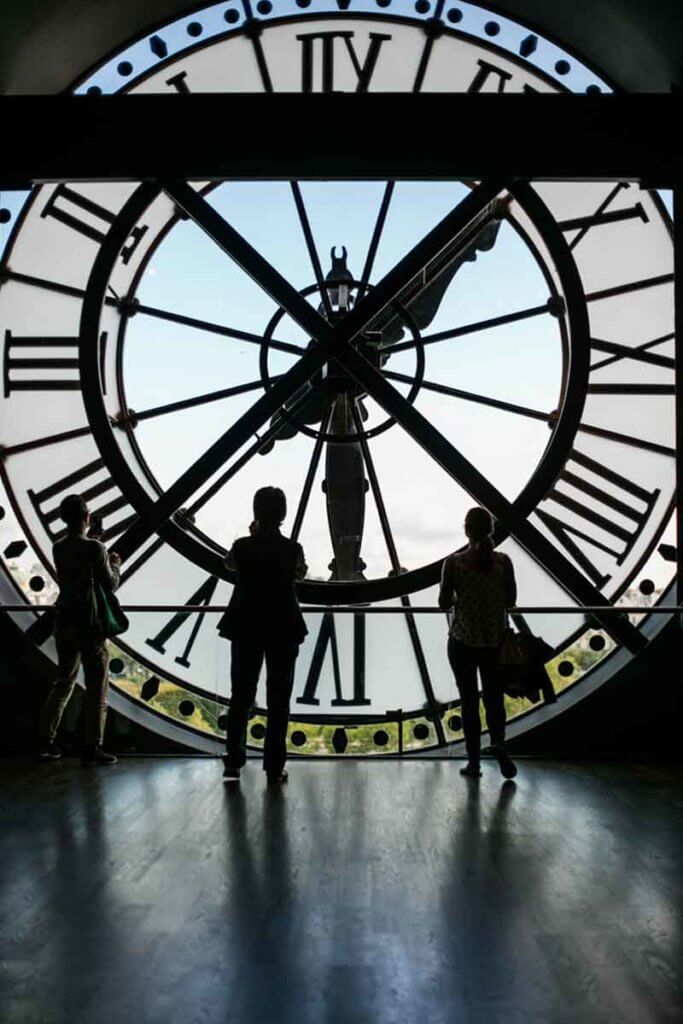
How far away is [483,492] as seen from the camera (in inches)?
161

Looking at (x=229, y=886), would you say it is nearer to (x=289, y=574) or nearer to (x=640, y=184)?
(x=289, y=574)

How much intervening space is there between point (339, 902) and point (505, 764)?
1.53 meters

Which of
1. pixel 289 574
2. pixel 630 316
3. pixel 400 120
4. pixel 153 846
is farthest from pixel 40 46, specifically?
pixel 153 846

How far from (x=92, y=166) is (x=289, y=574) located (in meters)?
1.79

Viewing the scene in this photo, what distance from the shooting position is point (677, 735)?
4086 millimetres

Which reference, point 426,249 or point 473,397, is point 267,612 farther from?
point 473,397

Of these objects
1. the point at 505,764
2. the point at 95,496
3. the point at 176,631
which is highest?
the point at 95,496

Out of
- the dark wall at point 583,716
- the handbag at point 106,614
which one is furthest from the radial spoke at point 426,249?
the dark wall at point 583,716

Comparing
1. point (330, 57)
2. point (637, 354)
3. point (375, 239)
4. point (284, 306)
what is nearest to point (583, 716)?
point (637, 354)

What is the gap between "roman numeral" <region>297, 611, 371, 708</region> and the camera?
13.1 ft

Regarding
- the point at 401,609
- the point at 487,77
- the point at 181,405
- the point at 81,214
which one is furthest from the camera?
the point at 181,405

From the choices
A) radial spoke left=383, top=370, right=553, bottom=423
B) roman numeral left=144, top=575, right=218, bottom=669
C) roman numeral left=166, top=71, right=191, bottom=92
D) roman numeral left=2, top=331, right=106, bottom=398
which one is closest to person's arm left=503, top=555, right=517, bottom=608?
roman numeral left=144, top=575, right=218, bottom=669

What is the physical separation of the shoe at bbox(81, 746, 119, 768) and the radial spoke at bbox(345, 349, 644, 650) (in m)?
1.66

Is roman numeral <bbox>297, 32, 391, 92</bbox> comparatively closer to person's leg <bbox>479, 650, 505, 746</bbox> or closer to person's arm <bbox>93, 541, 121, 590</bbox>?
person's arm <bbox>93, 541, 121, 590</bbox>
